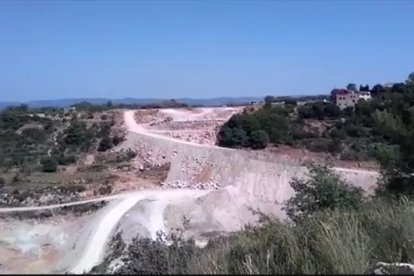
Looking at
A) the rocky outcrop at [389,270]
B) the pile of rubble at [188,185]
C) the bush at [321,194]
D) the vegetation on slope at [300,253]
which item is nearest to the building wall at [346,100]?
the pile of rubble at [188,185]

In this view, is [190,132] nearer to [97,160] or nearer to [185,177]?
[97,160]

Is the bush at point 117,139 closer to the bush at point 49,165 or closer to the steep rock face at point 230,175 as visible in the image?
the steep rock face at point 230,175

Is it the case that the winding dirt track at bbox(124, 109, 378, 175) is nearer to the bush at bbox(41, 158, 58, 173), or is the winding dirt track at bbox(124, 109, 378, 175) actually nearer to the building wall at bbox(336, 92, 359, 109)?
the bush at bbox(41, 158, 58, 173)

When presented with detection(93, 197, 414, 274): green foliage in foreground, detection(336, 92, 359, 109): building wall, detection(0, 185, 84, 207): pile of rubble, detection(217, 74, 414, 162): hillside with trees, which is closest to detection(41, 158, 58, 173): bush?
detection(0, 185, 84, 207): pile of rubble

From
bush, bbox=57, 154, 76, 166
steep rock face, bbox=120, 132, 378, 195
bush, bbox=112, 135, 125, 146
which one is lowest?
bush, bbox=57, 154, 76, 166

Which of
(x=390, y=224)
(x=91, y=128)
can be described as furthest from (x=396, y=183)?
(x=91, y=128)
